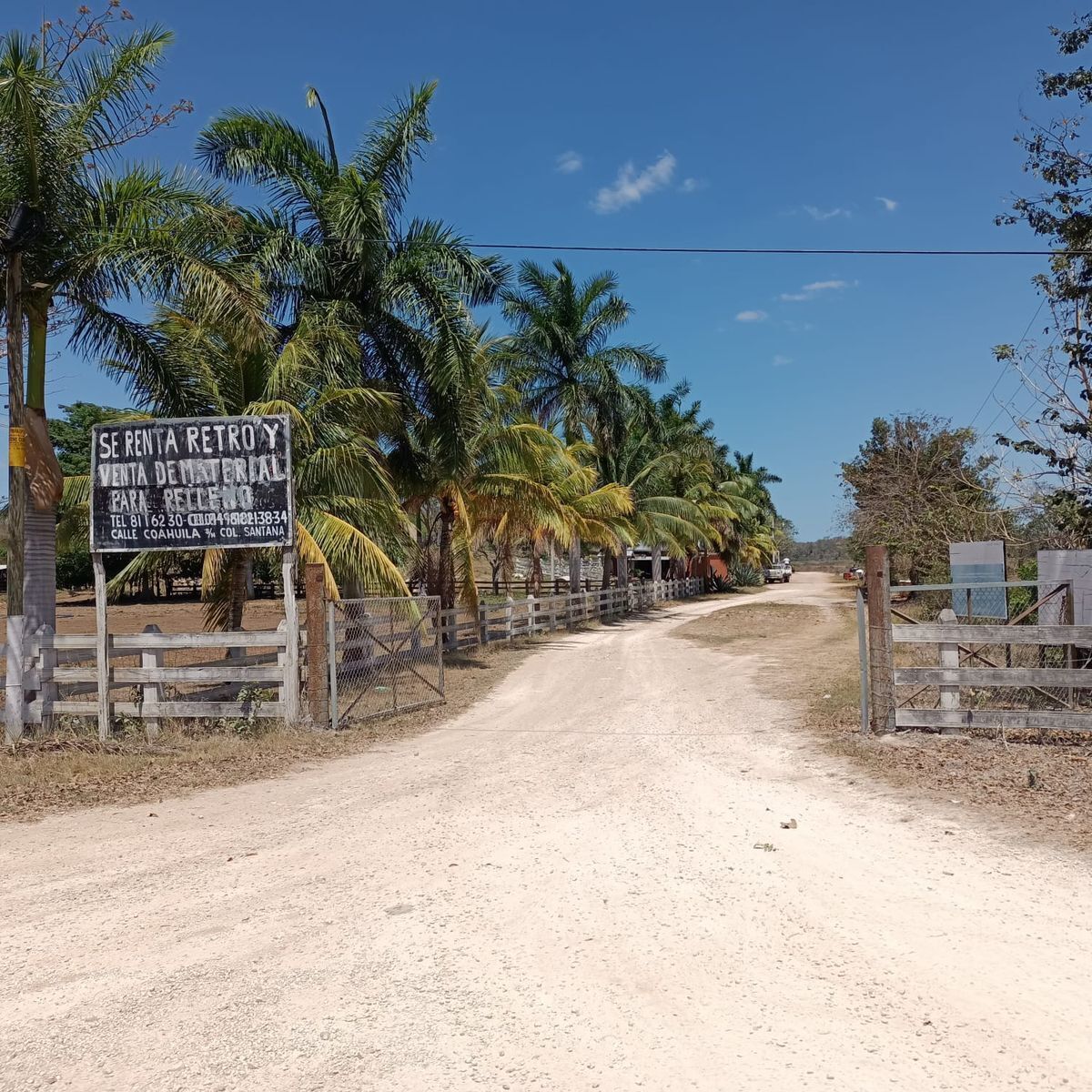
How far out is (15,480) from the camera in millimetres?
11047

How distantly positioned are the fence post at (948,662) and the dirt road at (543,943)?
6.63ft

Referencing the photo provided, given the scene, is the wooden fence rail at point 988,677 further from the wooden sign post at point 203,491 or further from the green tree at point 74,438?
the green tree at point 74,438

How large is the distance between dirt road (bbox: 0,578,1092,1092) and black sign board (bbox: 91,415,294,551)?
362 cm

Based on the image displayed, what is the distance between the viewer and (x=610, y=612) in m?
36.6

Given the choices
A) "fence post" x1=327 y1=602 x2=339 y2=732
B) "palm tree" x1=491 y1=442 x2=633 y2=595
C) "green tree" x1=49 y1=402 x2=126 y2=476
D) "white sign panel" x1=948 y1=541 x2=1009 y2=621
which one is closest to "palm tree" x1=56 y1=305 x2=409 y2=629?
"fence post" x1=327 y1=602 x2=339 y2=732

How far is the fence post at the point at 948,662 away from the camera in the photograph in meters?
9.48

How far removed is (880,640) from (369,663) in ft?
22.3

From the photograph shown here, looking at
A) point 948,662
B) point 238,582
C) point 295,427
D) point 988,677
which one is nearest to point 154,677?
point 238,582

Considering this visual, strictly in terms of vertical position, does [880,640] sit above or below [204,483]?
below

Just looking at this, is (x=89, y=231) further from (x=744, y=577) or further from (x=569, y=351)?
(x=744, y=577)

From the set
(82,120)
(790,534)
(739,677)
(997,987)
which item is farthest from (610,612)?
(790,534)

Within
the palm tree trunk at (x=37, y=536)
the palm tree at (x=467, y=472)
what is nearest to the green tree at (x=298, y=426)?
the palm tree trunk at (x=37, y=536)

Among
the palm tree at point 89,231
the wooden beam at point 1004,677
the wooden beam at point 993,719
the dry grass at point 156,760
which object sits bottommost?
the dry grass at point 156,760

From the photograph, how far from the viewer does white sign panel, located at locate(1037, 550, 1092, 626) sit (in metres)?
10.6
